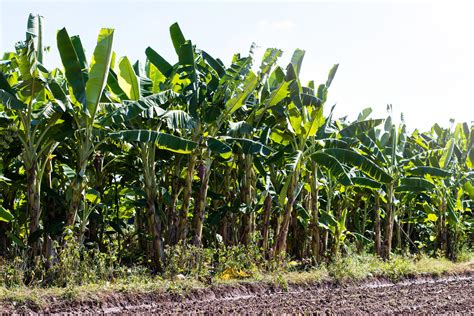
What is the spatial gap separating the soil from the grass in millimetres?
101

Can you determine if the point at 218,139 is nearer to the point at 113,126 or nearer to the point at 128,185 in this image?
the point at 113,126

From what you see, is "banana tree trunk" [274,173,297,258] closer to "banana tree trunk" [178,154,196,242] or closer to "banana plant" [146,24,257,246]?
"banana plant" [146,24,257,246]

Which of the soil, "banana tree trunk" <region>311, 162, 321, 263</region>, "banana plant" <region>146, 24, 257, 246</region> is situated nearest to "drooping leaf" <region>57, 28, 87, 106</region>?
→ "banana plant" <region>146, 24, 257, 246</region>

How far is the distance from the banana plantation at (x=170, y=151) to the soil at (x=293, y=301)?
106 centimetres

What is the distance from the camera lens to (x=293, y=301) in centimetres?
748

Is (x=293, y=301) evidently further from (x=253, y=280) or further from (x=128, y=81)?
(x=128, y=81)

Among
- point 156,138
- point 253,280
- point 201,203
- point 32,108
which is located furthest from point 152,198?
point 32,108

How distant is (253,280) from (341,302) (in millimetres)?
1438

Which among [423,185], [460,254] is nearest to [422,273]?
[423,185]

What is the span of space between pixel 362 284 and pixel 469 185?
18.6ft

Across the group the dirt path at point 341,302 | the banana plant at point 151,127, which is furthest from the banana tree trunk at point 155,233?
the dirt path at point 341,302

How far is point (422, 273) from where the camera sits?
35.5 ft

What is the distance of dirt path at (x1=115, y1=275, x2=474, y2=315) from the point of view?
6855 millimetres

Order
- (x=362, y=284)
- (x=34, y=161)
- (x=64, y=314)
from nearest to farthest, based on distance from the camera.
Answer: (x=64, y=314), (x=34, y=161), (x=362, y=284)
